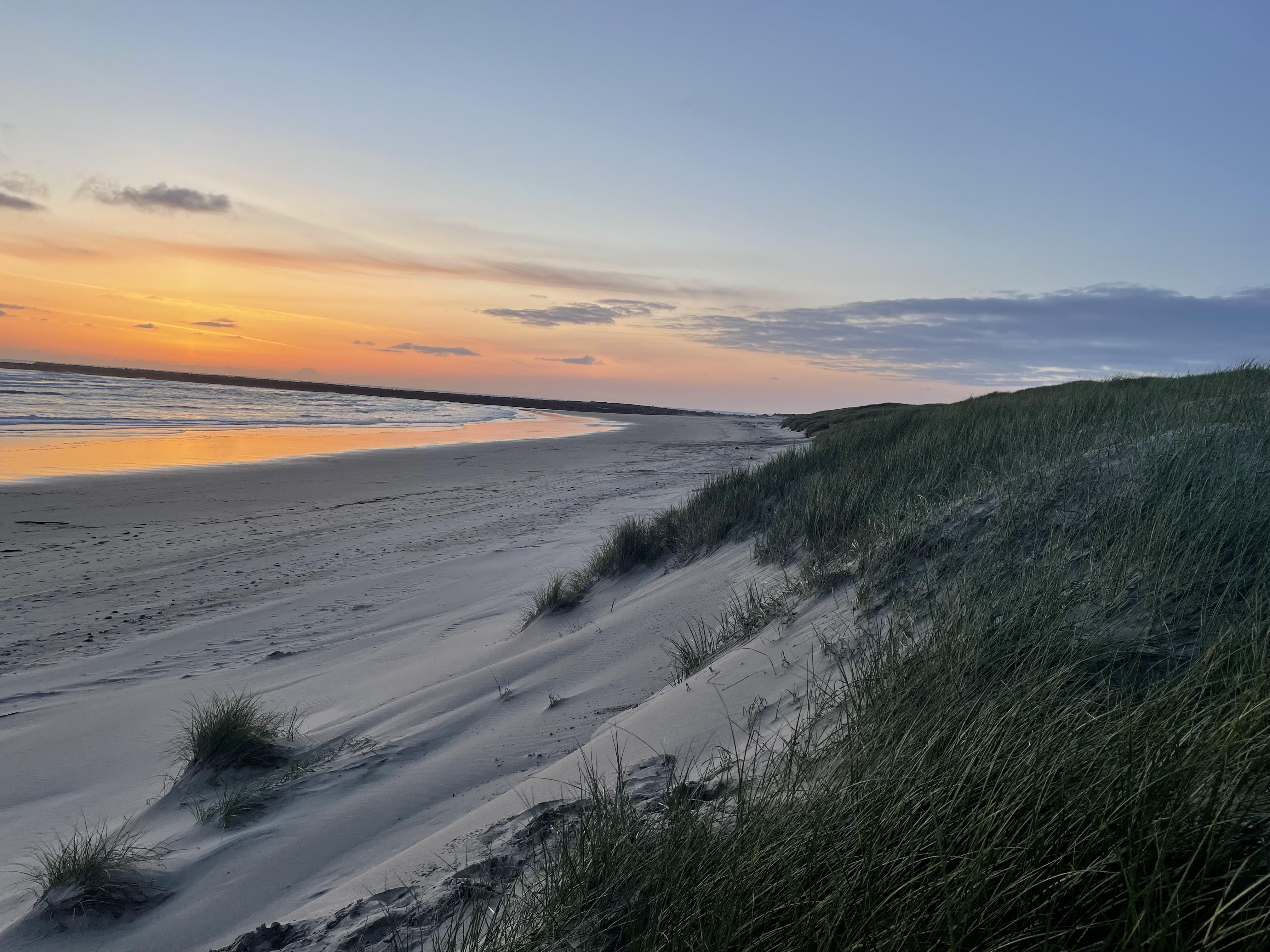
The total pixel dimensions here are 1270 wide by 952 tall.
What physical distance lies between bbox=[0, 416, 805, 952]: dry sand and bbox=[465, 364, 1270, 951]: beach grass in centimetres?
86

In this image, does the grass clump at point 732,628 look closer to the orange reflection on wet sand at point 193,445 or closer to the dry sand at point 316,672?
the dry sand at point 316,672

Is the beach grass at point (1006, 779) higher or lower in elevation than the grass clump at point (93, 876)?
higher

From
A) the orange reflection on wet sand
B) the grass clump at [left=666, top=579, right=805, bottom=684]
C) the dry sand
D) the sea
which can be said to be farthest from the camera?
the sea

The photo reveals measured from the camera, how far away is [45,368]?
100062mm

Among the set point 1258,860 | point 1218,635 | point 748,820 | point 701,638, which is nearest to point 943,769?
point 748,820

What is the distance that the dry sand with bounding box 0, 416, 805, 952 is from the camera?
9.87 feet

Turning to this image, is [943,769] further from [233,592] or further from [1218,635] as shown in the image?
[233,592]

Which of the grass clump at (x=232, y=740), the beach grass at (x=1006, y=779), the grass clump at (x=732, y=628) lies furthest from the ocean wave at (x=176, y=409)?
the beach grass at (x=1006, y=779)

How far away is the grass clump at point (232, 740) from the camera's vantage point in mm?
3877

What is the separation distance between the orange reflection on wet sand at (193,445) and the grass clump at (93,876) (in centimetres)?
1442

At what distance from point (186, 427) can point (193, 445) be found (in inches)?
253

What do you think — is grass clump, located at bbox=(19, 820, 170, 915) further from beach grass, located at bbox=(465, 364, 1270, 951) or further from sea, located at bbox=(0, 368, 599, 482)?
sea, located at bbox=(0, 368, 599, 482)

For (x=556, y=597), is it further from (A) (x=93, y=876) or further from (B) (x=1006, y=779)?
(B) (x=1006, y=779)

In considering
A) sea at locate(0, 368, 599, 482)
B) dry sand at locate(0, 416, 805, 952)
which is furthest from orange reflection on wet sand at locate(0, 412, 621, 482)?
dry sand at locate(0, 416, 805, 952)
